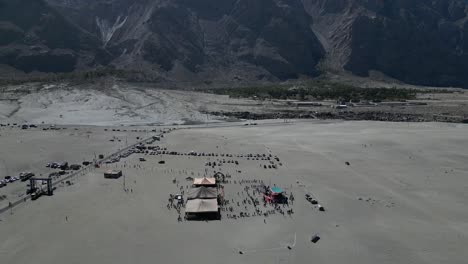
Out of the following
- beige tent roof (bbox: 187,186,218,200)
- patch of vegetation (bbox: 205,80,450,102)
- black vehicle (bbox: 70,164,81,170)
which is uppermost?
patch of vegetation (bbox: 205,80,450,102)

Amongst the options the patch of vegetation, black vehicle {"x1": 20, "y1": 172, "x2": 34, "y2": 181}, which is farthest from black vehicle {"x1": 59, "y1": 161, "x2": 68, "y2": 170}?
the patch of vegetation

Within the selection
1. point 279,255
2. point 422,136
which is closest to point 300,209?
point 279,255

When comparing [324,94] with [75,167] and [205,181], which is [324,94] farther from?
[205,181]

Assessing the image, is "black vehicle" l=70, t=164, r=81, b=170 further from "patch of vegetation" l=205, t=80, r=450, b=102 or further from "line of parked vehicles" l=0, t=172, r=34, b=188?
"patch of vegetation" l=205, t=80, r=450, b=102

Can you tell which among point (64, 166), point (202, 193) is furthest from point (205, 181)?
point (64, 166)

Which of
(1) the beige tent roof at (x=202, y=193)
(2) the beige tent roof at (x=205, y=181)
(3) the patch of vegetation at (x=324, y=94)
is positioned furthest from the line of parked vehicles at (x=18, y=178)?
(3) the patch of vegetation at (x=324, y=94)
